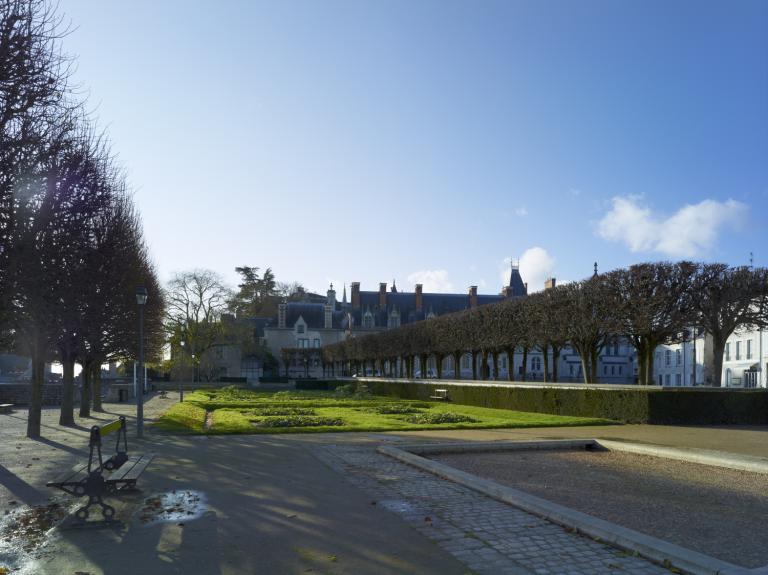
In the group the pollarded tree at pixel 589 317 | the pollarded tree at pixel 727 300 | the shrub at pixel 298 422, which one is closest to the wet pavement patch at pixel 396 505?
the shrub at pixel 298 422

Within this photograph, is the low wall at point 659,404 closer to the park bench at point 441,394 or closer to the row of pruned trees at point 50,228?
the park bench at point 441,394

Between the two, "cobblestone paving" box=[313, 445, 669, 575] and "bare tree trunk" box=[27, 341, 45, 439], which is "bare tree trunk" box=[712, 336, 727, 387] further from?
"bare tree trunk" box=[27, 341, 45, 439]

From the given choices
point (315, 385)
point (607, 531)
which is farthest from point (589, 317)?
point (315, 385)

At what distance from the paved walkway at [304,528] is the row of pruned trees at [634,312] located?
61.4 feet

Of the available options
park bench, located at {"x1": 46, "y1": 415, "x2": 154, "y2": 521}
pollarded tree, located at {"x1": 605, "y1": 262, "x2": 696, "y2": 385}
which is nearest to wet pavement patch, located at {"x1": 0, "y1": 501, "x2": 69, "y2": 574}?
park bench, located at {"x1": 46, "y1": 415, "x2": 154, "y2": 521}

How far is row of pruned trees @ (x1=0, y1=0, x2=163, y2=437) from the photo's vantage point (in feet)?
35.8

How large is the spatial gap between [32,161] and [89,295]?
6955 millimetres

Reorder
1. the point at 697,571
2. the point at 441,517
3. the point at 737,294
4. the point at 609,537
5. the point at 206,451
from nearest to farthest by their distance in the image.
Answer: the point at 697,571, the point at 609,537, the point at 441,517, the point at 206,451, the point at 737,294

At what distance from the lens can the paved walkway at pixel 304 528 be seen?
6.07 m

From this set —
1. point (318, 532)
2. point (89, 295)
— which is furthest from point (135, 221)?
point (318, 532)

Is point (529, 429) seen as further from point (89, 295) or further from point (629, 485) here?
point (89, 295)

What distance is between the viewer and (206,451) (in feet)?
46.2

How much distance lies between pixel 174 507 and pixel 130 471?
111 centimetres

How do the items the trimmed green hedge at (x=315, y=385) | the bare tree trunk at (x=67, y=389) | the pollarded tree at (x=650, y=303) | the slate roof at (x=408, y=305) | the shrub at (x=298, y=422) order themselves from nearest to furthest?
the shrub at (x=298, y=422), the bare tree trunk at (x=67, y=389), the pollarded tree at (x=650, y=303), the trimmed green hedge at (x=315, y=385), the slate roof at (x=408, y=305)
